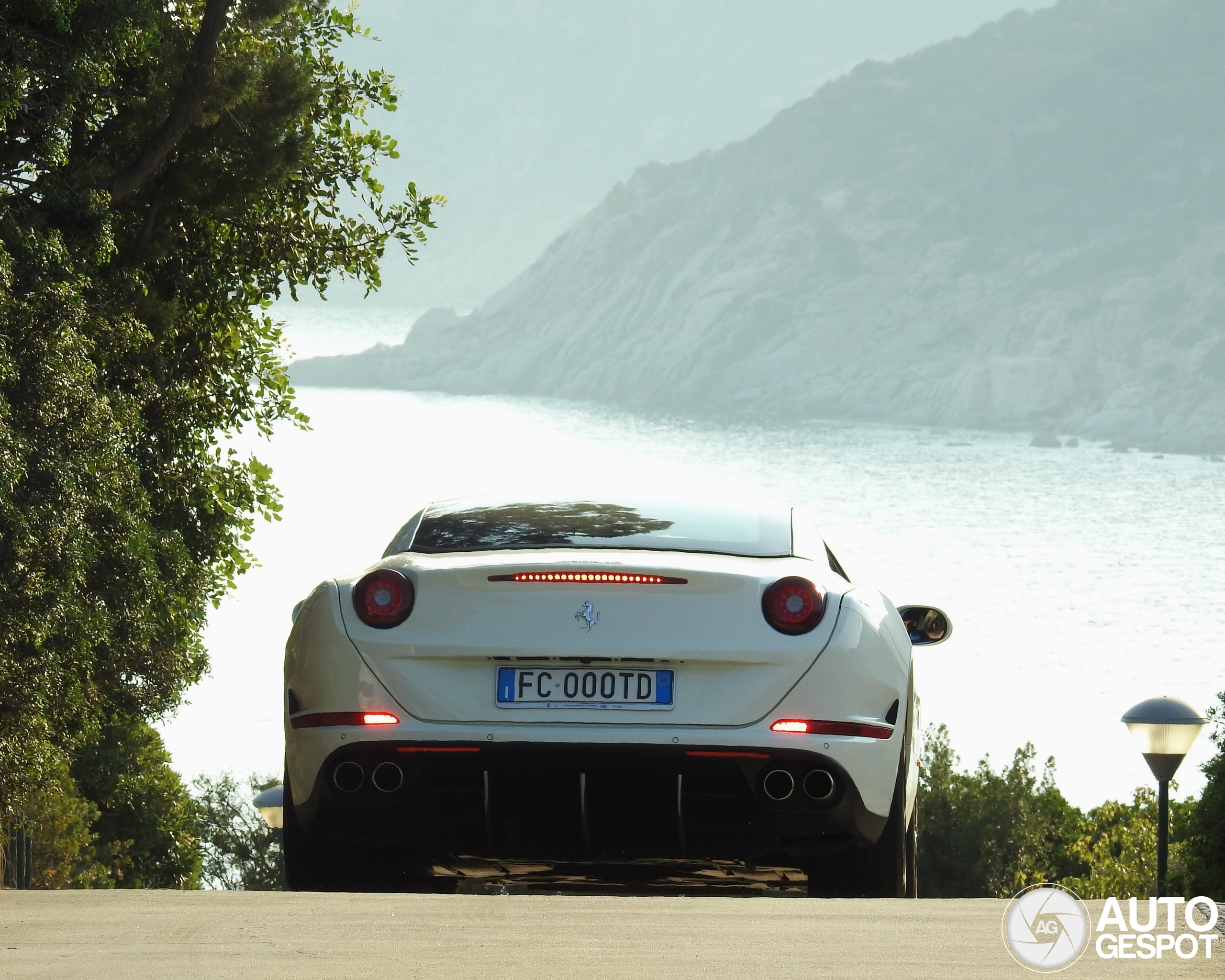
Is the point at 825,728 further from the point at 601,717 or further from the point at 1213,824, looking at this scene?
the point at 1213,824

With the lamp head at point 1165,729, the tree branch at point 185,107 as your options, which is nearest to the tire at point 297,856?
the tree branch at point 185,107

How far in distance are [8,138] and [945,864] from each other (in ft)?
126

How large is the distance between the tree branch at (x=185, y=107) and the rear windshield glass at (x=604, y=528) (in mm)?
8421

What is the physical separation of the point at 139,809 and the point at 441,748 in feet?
88.3

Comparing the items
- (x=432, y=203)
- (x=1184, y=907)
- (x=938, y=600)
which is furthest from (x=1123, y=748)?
(x=1184, y=907)

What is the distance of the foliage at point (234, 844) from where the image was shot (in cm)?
4816

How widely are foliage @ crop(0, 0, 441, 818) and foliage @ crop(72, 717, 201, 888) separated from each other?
37.8ft

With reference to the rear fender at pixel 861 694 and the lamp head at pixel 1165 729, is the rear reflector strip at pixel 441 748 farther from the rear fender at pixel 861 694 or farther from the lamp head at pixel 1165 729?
the lamp head at pixel 1165 729

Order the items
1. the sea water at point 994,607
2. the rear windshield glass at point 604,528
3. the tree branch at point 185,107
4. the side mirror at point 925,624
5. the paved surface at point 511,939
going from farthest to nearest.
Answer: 1. the sea water at point 994,607
2. the tree branch at point 185,107
3. the side mirror at point 925,624
4. the rear windshield glass at point 604,528
5. the paved surface at point 511,939

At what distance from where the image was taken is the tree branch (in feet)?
42.8

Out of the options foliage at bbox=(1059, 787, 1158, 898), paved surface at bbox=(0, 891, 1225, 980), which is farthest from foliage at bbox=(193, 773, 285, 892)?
paved surface at bbox=(0, 891, 1225, 980)

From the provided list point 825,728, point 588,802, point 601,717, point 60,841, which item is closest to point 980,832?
point 60,841

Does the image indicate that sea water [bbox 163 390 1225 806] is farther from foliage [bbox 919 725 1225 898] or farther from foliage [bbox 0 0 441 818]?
foliage [bbox 0 0 441 818]

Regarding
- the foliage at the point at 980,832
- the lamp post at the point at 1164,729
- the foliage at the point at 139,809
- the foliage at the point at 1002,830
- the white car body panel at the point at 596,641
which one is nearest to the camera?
the white car body panel at the point at 596,641
